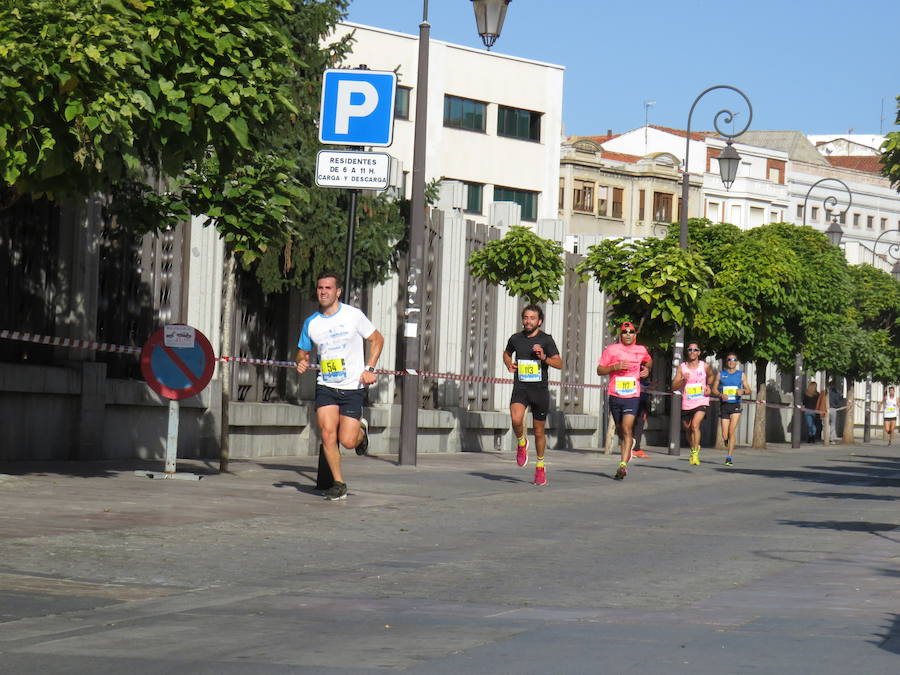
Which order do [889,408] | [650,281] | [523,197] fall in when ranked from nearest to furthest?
[650,281] < [889,408] < [523,197]

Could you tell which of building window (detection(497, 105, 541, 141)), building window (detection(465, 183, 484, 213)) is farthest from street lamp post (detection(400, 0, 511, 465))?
building window (detection(497, 105, 541, 141))

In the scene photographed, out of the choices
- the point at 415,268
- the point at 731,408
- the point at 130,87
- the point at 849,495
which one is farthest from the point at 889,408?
the point at 130,87

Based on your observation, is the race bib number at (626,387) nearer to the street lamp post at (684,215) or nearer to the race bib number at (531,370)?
the race bib number at (531,370)

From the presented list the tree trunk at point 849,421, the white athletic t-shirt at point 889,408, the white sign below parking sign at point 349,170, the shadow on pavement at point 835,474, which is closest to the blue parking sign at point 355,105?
the white sign below parking sign at point 349,170

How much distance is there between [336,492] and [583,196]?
7330 cm

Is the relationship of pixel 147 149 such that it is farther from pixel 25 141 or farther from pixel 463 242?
pixel 463 242

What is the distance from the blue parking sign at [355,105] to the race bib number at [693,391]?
13.2 m

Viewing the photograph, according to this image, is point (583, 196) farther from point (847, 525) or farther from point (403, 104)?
point (847, 525)

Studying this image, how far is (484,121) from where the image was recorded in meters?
67.9

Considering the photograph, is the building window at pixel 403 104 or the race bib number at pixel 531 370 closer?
the race bib number at pixel 531 370

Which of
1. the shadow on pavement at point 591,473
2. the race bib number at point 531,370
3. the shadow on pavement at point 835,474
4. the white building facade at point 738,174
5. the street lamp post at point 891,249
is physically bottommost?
the shadow on pavement at point 835,474

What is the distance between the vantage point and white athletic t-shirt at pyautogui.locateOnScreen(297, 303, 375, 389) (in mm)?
14195

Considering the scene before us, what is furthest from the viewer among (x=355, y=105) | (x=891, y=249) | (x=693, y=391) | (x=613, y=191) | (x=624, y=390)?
(x=891, y=249)

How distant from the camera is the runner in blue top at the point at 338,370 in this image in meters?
14.2
